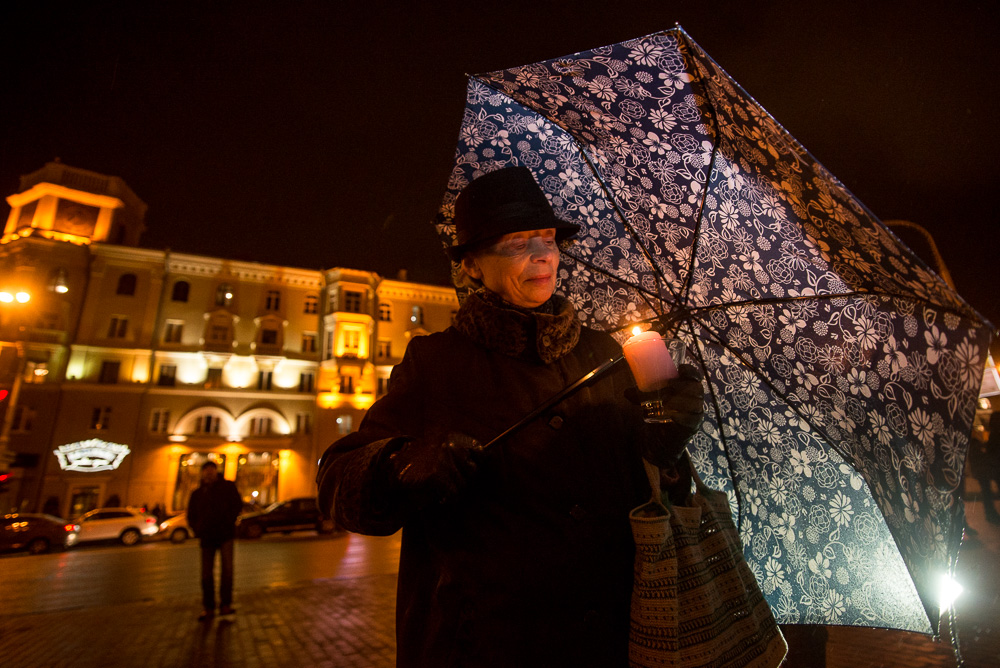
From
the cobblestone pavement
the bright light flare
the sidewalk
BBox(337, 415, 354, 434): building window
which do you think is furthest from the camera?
BBox(337, 415, 354, 434): building window

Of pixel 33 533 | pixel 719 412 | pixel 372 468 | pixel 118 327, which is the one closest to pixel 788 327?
pixel 719 412

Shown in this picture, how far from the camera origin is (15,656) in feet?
17.8

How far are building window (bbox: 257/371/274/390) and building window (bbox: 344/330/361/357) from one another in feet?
17.5

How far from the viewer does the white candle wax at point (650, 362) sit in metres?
1.54

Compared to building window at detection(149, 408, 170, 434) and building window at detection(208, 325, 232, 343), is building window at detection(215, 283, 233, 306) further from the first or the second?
building window at detection(149, 408, 170, 434)

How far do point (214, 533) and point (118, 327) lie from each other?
3415cm

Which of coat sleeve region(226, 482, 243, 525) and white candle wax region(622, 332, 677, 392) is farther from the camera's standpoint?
coat sleeve region(226, 482, 243, 525)

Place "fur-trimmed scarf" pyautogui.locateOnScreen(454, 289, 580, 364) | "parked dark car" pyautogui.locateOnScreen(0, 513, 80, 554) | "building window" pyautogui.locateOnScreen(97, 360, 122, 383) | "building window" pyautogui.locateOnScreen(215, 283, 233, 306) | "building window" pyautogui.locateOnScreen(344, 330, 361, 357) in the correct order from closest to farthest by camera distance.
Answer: "fur-trimmed scarf" pyautogui.locateOnScreen(454, 289, 580, 364)
"parked dark car" pyautogui.locateOnScreen(0, 513, 80, 554)
"building window" pyautogui.locateOnScreen(97, 360, 122, 383)
"building window" pyautogui.locateOnScreen(215, 283, 233, 306)
"building window" pyautogui.locateOnScreen(344, 330, 361, 357)

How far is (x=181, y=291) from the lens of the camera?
3609 centimetres

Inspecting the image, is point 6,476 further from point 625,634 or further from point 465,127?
point 625,634

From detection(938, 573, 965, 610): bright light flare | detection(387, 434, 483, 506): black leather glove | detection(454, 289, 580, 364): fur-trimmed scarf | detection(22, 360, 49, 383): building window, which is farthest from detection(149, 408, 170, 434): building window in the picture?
detection(938, 573, 965, 610): bright light flare

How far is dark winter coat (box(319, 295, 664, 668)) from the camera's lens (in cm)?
158

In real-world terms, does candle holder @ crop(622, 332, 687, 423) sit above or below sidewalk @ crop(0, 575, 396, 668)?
above

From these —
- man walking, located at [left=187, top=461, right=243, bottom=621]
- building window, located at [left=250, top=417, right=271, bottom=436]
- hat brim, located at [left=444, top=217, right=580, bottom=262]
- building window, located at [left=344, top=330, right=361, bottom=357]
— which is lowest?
man walking, located at [left=187, top=461, right=243, bottom=621]
